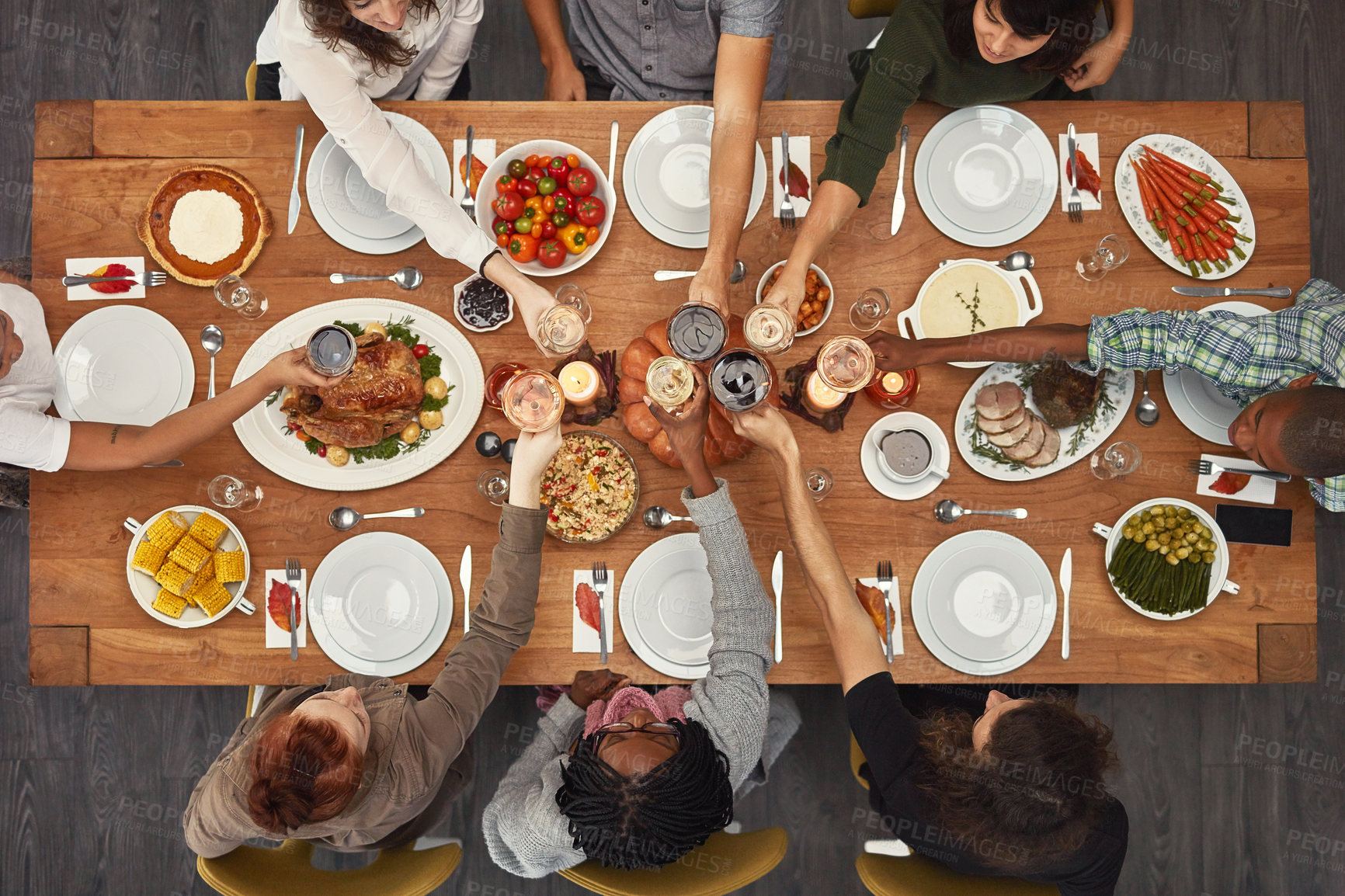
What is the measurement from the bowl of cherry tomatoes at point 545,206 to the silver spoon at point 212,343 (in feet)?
2.62

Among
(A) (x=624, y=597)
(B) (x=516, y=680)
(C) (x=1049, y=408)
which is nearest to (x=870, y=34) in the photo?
(C) (x=1049, y=408)

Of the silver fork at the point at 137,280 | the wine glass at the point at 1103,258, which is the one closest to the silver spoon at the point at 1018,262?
the wine glass at the point at 1103,258

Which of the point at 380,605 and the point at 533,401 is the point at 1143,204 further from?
the point at 380,605

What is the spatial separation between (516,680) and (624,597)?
1.27ft

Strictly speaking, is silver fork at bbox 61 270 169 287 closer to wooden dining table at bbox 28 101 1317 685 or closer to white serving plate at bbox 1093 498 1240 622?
wooden dining table at bbox 28 101 1317 685

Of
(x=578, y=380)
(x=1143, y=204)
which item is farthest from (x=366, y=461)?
(x=1143, y=204)

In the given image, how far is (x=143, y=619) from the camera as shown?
6.79 ft

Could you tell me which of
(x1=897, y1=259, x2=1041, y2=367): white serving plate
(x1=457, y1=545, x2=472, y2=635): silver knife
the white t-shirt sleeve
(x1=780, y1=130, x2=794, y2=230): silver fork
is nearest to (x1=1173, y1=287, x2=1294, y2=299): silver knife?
(x1=897, y1=259, x2=1041, y2=367): white serving plate

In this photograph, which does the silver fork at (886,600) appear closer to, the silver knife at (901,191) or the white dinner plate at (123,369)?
the silver knife at (901,191)

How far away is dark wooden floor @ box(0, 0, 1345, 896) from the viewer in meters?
3.17

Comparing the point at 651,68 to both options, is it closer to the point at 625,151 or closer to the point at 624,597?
the point at 625,151

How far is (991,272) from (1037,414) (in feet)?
1.40

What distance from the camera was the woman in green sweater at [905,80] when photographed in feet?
6.63

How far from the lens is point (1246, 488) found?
2.13 meters
